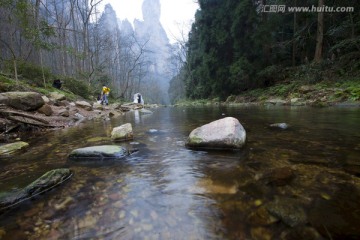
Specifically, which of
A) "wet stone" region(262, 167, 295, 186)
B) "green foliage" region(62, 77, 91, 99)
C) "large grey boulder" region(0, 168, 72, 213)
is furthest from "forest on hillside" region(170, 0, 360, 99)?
"large grey boulder" region(0, 168, 72, 213)

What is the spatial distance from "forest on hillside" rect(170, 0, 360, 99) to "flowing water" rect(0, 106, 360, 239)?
12052 mm

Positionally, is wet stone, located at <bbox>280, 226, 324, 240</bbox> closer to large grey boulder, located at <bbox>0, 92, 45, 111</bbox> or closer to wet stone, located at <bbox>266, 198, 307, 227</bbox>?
wet stone, located at <bbox>266, 198, 307, 227</bbox>

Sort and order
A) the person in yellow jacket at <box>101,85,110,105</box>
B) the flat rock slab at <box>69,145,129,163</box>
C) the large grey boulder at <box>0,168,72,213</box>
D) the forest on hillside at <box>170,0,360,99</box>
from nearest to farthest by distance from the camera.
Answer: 1. the large grey boulder at <box>0,168,72,213</box>
2. the flat rock slab at <box>69,145,129,163</box>
3. the forest on hillside at <box>170,0,360,99</box>
4. the person in yellow jacket at <box>101,85,110,105</box>

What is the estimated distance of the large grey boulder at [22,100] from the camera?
6117 millimetres

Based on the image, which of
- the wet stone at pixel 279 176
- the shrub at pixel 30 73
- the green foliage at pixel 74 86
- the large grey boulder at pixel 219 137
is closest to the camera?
the wet stone at pixel 279 176

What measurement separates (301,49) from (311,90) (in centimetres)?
702

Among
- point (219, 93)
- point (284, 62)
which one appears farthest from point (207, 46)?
point (284, 62)

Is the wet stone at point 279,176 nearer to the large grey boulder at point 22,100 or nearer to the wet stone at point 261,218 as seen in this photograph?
the wet stone at point 261,218

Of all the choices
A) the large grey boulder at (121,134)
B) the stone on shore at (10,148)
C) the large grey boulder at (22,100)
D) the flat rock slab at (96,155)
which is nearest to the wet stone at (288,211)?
the flat rock slab at (96,155)

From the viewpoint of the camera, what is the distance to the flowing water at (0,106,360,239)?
4.94 ft

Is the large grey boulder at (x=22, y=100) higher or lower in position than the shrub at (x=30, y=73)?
lower

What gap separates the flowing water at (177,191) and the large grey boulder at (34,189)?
0.08 m

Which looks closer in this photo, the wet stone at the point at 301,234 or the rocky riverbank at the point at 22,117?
the wet stone at the point at 301,234

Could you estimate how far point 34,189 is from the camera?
203cm
